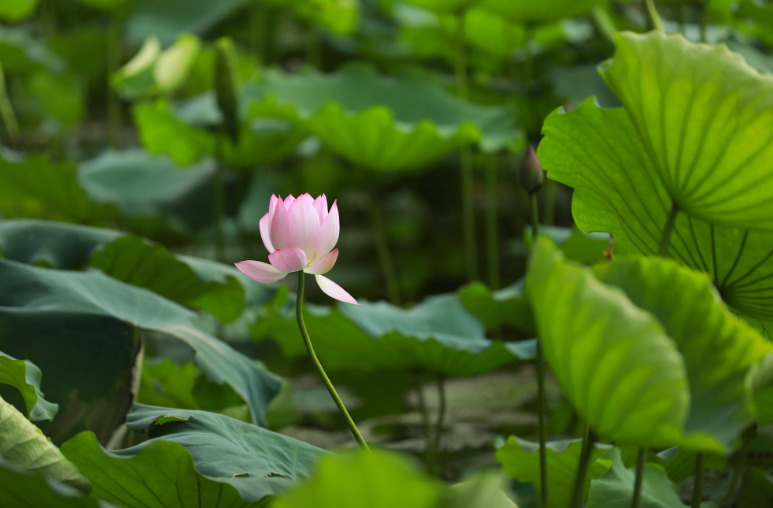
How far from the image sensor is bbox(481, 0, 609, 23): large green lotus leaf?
1665 millimetres

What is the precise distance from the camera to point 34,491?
1.43ft

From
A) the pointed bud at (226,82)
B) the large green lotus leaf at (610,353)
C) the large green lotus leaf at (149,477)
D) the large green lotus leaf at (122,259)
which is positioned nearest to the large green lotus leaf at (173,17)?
the pointed bud at (226,82)

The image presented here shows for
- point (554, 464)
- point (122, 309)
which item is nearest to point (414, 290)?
point (122, 309)

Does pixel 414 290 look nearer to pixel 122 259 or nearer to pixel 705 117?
pixel 122 259

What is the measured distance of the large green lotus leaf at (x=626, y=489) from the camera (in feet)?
2.26

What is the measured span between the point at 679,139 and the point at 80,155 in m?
2.91

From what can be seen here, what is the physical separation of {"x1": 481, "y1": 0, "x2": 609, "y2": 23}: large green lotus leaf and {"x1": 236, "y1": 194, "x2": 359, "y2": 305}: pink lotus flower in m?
1.25

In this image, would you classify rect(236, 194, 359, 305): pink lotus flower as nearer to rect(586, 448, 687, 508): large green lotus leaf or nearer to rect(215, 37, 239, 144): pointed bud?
rect(586, 448, 687, 508): large green lotus leaf

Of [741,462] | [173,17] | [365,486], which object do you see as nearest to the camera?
[365,486]

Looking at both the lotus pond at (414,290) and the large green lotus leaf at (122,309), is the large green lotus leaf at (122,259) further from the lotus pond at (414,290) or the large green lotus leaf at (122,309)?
the large green lotus leaf at (122,309)

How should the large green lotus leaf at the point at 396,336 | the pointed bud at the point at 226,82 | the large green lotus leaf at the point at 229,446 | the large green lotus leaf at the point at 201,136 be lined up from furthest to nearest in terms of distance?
the large green lotus leaf at the point at 201,136
the pointed bud at the point at 226,82
the large green lotus leaf at the point at 396,336
the large green lotus leaf at the point at 229,446

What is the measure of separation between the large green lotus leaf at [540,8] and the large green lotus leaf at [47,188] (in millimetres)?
944

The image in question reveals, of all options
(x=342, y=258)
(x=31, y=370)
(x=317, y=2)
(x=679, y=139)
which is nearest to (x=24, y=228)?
(x=31, y=370)

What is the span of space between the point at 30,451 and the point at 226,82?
3.80 ft
